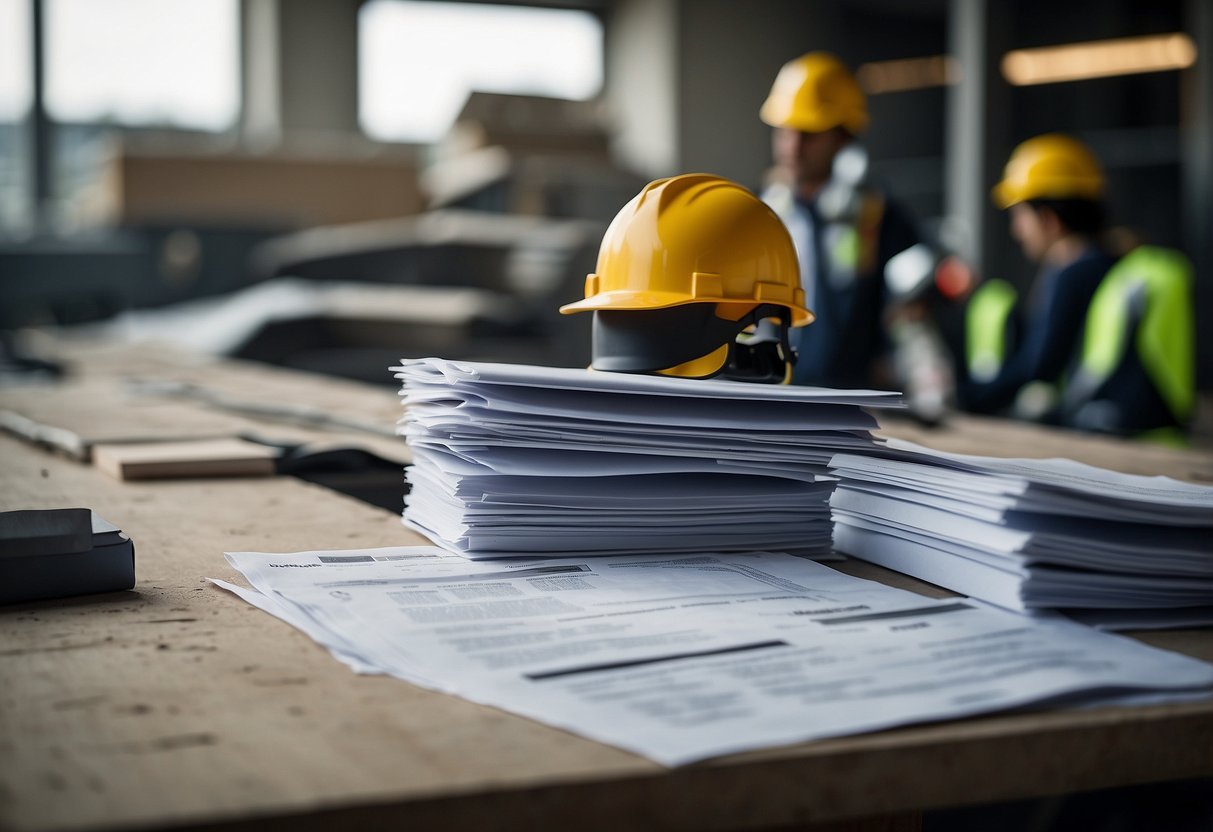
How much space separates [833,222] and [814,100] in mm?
363

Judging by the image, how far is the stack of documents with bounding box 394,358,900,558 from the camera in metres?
0.93

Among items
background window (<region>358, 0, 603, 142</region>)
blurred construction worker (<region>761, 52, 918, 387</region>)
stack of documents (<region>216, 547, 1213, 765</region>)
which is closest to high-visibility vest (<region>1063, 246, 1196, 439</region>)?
blurred construction worker (<region>761, 52, 918, 387</region>)

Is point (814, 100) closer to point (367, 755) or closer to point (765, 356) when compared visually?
point (765, 356)

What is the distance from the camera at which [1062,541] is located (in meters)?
0.78

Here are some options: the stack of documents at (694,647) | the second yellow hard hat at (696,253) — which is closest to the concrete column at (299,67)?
the second yellow hard hat at (696,253)

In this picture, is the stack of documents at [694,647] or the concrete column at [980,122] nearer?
the stack of documents at [694,647]

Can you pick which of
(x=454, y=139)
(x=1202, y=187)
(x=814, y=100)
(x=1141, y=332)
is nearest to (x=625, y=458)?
A: (x=814, y=100)

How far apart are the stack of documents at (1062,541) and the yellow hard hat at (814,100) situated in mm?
2814

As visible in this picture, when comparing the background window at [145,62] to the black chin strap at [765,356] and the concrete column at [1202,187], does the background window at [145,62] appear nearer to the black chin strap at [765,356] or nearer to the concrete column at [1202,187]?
the concrete column at [1202,187]

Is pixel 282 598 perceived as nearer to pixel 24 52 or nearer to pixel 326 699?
pixel 326 699

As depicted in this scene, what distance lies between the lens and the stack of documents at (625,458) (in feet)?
3.06

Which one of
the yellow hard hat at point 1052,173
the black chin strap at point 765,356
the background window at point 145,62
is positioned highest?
the background window at point 145,62

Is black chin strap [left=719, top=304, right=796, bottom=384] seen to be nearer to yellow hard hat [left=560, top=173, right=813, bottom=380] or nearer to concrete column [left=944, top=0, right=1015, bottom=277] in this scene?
yellow hard hat [left=560, top=173, right=813, bottom=380]

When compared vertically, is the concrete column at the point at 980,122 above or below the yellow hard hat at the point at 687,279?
above
